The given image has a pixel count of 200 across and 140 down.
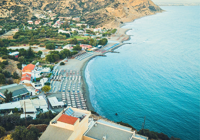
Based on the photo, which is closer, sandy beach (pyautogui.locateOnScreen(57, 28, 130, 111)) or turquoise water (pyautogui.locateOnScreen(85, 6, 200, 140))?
turquoise water (pyautogui.locateOnScreen(85, 6, 200, 140))

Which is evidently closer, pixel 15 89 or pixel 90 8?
pixel 15 89

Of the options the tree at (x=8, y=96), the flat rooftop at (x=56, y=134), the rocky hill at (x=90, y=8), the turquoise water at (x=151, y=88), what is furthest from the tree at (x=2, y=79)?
the rocky hill at (x=90, y=8)

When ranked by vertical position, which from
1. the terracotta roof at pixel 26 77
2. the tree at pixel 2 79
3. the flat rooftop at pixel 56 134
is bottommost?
the terracotta roof at pixel 26 77

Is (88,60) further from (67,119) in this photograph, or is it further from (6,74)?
(67,119)

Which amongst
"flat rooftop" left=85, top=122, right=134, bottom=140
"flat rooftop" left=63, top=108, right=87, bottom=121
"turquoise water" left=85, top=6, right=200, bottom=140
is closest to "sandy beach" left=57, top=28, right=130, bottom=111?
"turquoise water" left=85, top=6, right=200, bottom=140

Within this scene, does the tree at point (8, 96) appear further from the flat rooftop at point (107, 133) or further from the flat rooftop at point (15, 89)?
the flat rooftop at point (107, 133)

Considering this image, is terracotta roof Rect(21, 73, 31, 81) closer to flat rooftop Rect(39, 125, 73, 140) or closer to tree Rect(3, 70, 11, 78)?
tree Rect(3, 70, 11, 78)

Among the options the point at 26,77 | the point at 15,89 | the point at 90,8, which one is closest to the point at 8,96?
the point at 15,89
